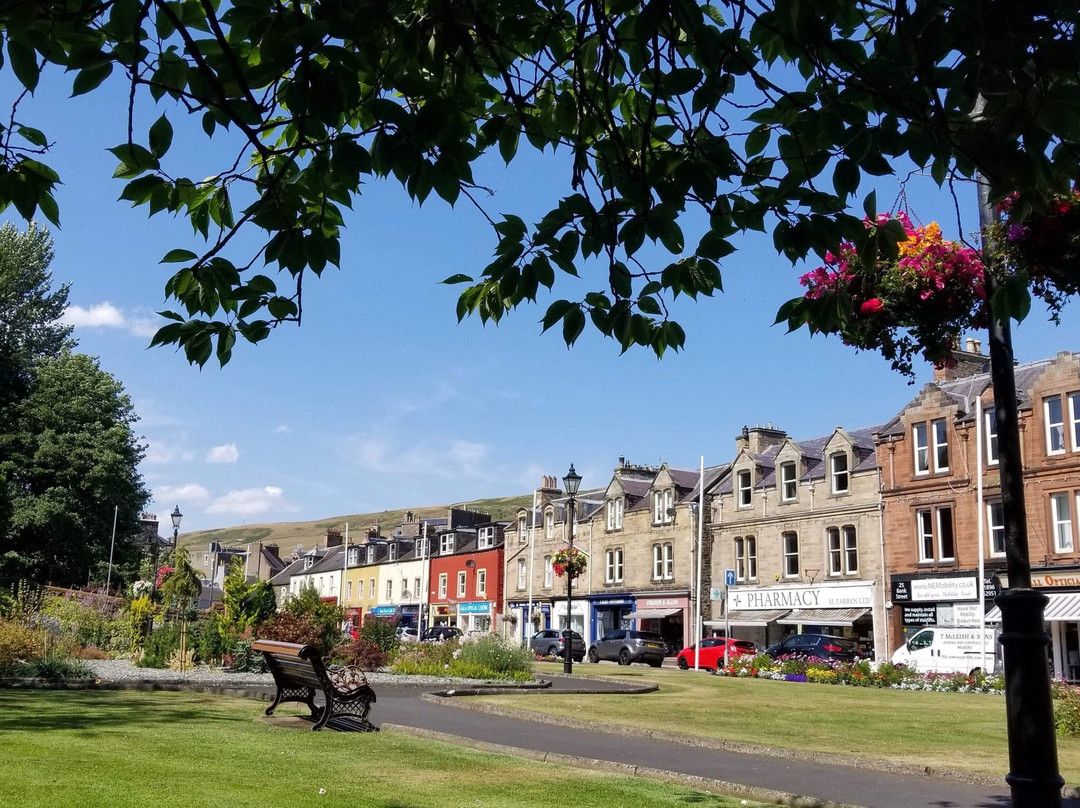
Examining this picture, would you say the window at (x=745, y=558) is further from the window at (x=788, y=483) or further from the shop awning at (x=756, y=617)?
the window at (x=788, y=483)

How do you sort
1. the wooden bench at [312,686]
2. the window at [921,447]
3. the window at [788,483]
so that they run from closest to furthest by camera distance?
the wooden bench at [312,686], the window at [921,447], the window at [788,483]

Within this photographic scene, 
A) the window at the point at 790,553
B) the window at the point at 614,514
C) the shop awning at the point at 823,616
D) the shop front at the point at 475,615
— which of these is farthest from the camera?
the shop front at the point at 475,615

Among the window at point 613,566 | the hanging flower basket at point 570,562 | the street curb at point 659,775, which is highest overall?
the window at point 613,566

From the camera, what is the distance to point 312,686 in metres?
12.9

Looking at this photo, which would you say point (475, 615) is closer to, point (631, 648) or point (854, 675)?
point (631, 648)

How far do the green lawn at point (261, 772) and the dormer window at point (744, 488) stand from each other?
40.2 metres

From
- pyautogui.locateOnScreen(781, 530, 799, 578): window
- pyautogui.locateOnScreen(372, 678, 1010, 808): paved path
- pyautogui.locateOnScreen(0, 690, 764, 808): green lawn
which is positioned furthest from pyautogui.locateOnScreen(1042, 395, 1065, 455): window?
pyautogui.locateOnScreen(0, 690, 764, 808): green lawn

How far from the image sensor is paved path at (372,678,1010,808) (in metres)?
8.90

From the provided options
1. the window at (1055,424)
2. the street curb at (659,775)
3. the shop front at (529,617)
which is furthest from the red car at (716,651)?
the street curb at (659,775)

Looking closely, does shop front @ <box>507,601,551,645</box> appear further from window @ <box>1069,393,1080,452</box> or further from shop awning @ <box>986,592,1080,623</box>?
window @ <box>1069,393,1080,452</box>

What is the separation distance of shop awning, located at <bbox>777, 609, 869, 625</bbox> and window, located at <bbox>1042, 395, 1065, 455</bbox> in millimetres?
10317

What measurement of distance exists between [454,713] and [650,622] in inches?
1607

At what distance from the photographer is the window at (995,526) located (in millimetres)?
37500

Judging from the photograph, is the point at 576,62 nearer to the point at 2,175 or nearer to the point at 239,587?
the point at 2,175
